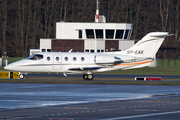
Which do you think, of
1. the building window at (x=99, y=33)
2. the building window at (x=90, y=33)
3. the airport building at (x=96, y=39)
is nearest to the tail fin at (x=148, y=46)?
the airport building at (x=96, y=39)

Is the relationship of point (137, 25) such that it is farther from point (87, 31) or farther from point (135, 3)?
point (87, 31)

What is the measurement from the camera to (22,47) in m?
85.6

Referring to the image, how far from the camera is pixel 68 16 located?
9688 cm

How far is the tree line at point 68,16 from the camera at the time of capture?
88938 mm

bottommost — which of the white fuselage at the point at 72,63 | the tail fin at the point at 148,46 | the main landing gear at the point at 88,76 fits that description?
the main landing gear at the point at 88,76

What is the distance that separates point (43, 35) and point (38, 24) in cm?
274

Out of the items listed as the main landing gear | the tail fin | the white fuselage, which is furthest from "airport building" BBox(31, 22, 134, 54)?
the main landing gear

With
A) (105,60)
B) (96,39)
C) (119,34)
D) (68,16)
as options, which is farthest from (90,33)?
(68,16)

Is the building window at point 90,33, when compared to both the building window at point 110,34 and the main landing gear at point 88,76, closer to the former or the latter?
the building window at point 110,34

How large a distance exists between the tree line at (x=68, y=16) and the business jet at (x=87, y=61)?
46.6 m

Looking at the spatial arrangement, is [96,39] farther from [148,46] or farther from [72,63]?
[72,63]

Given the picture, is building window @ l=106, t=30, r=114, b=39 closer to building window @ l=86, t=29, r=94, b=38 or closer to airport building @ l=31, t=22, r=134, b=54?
airport building @ l=31, t=22, r=134, b=54

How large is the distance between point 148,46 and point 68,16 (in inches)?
2259

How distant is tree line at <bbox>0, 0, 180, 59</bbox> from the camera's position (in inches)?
3501
